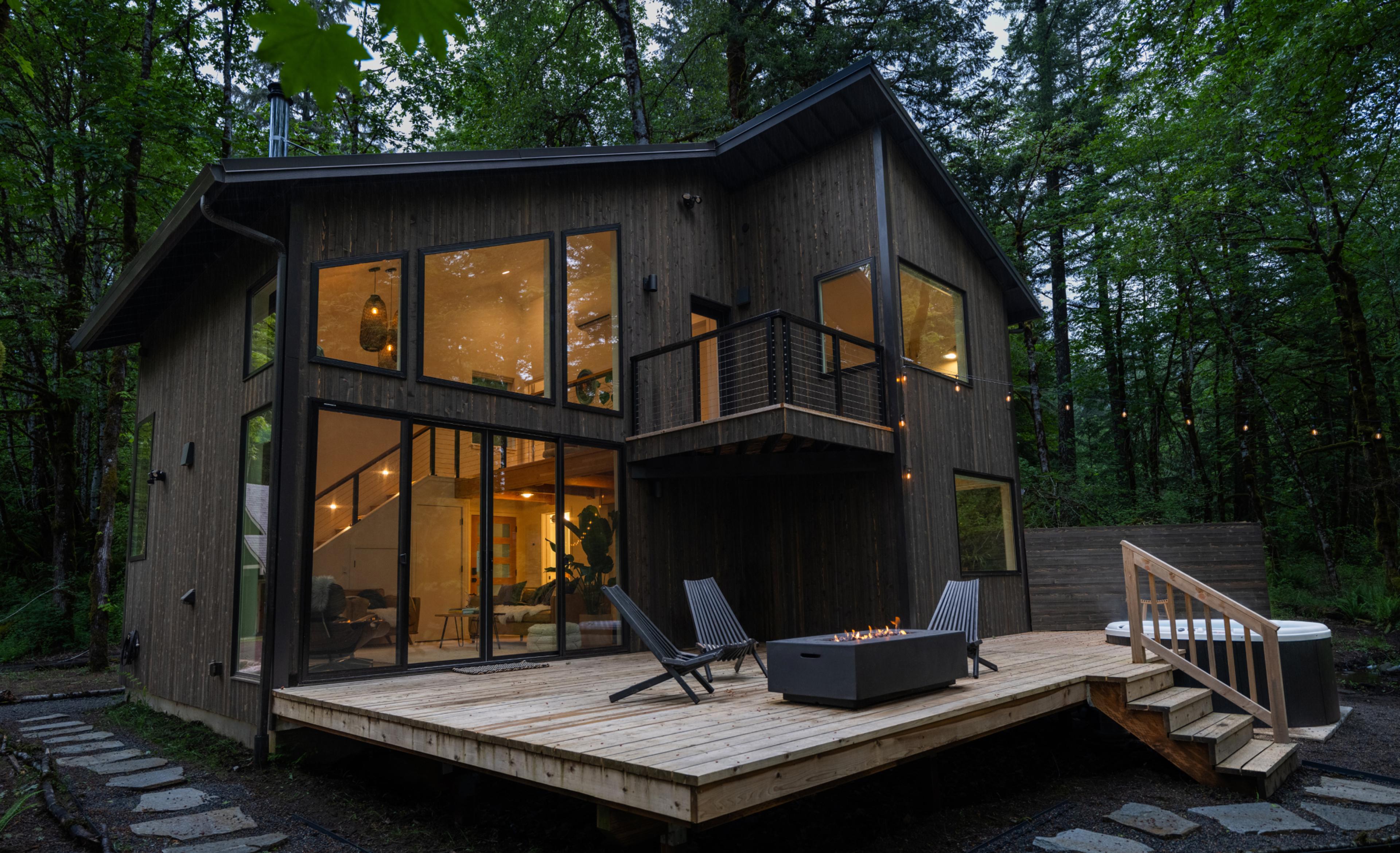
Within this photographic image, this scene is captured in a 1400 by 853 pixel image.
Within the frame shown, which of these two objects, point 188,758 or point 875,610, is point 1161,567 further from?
point 188,758

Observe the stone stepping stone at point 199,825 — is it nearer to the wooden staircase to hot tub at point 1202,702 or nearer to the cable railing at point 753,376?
the cable railing at point 753,376

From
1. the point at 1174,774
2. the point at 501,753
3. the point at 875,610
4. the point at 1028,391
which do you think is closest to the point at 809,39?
the point at 1028,391

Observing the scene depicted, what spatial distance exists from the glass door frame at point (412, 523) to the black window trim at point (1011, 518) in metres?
3.65

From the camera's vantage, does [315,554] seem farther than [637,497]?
No

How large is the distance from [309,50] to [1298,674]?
750 centimetres

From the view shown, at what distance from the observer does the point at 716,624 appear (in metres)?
6.44

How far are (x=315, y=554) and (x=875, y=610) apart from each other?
519 centimetres

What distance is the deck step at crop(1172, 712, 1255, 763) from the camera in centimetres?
513

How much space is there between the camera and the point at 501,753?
3.90 m

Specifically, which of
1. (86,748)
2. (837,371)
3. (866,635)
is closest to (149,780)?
(86,748)

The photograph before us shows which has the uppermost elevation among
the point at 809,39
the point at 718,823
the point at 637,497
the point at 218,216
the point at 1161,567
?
the point at 809,39

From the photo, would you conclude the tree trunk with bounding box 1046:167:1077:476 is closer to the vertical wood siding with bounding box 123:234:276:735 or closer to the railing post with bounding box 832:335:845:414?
the railing post with bounding box 832:335:845:414

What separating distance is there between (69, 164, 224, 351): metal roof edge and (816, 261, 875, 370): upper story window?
5.64 m

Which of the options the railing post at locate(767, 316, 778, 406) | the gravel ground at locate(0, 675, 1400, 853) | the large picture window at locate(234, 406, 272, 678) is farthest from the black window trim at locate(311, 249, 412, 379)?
the railing post at locate(767, 316, 778, 406)
